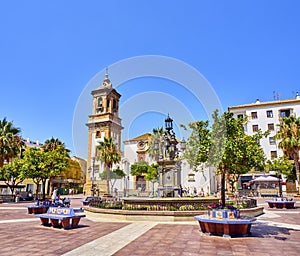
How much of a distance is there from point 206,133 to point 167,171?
9.23 meters

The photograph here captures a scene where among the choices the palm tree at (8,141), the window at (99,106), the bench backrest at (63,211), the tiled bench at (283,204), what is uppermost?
the window at (99,106)

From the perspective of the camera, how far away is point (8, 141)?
2844cm

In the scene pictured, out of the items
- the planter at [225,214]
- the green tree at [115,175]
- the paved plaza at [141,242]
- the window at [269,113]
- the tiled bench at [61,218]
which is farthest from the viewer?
the green tree at [115,175]

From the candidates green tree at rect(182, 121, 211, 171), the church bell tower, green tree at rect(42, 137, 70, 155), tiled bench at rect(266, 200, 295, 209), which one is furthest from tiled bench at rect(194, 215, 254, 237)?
the church bell tower

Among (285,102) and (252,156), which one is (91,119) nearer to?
(285,102)

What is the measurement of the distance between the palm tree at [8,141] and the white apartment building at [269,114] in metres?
33.5

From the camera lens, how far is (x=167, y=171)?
18922mm

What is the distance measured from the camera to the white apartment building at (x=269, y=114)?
4361 centimetres

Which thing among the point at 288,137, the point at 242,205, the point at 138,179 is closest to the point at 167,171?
the point at 242,205

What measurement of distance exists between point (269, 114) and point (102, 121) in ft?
101

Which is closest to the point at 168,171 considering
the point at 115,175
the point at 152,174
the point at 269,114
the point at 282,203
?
the point at 282,203

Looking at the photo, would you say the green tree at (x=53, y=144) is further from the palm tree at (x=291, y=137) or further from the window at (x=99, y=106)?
the palm tree at (x=291, y=137)

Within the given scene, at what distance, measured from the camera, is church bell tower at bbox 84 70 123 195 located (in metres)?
50.0

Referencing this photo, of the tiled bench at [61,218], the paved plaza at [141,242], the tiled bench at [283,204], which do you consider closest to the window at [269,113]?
the tiled bench at [283,204]
